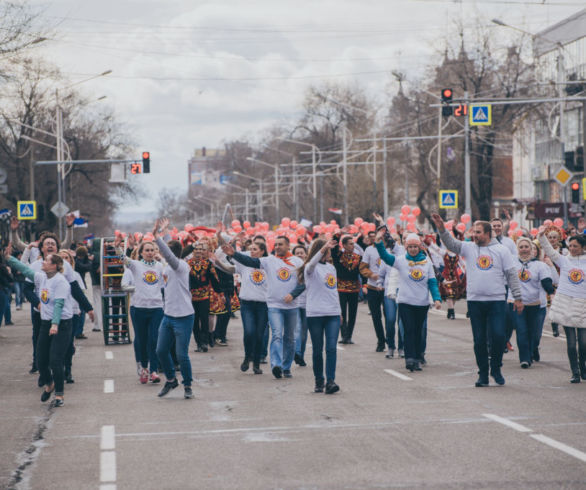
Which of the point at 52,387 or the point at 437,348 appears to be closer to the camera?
the point at 52,387

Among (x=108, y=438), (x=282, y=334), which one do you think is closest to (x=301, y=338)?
(x=282, y=334)

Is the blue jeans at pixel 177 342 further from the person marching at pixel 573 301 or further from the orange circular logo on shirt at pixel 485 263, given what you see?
the person marching at pixel 573 301

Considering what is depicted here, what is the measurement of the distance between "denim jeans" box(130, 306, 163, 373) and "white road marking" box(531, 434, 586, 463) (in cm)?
548

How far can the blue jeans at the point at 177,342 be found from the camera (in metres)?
11.8

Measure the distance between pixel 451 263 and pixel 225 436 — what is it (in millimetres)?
13503

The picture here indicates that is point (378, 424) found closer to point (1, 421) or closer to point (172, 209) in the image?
point (1, 421)

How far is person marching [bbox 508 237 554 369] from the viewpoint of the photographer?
13766mm

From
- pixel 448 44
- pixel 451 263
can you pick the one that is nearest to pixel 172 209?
pixel 448 44

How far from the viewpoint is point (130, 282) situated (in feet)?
42.7

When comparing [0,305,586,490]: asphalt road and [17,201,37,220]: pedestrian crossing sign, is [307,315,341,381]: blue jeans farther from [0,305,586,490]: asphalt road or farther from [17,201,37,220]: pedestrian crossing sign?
[17,201,37,220]: pedestrian crossing sign

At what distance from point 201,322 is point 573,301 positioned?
22.2ft

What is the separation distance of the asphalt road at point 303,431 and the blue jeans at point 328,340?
11.5 inches

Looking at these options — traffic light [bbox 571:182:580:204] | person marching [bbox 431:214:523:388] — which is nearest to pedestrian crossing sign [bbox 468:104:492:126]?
traffic light [bbox 571:182:580:204]

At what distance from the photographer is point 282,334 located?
13109 mm
